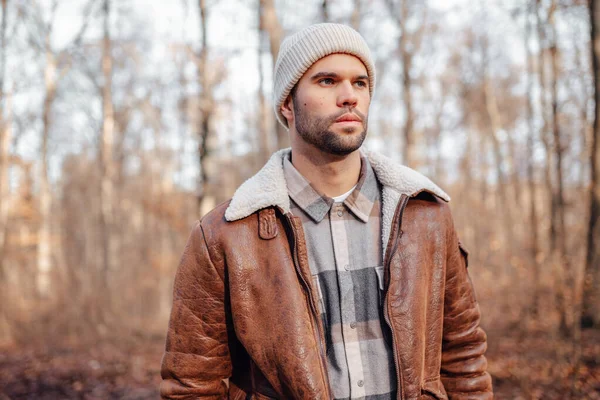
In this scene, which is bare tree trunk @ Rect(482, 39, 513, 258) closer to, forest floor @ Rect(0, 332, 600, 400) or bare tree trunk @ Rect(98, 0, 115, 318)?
forest floor @ Rect(0, 332, 600, 400)

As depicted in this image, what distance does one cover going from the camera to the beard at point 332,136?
1990 millimetres

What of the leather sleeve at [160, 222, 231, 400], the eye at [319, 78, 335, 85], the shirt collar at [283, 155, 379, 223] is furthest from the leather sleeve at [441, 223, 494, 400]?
the leather sleeve at [160, 222, 231, 400]

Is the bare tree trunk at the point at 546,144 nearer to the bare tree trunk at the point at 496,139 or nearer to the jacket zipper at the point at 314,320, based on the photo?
the bare tree trunk at the point at 496,139

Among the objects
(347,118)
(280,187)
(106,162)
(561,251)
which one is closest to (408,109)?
(561,251)

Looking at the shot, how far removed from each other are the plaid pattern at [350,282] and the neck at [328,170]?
0.15ft

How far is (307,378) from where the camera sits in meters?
1.73

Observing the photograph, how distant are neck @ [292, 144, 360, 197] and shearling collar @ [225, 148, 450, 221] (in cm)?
13

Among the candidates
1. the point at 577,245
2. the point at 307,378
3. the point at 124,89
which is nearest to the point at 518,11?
the point at 577,245

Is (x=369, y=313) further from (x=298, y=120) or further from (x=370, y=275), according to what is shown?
(x=298, y=120)

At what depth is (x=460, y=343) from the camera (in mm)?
2094

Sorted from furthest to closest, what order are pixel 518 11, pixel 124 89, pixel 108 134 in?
pixel 124 89
pixel 108 134
pixel 518 11

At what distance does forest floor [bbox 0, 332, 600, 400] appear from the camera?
5863mm

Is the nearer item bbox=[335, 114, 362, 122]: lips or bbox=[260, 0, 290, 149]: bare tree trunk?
bbox=[335, 114, 362, 122]: lips

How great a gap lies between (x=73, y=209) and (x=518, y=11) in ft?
83.0
